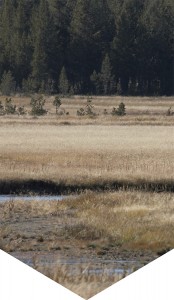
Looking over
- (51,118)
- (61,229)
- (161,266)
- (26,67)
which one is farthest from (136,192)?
(51,118)

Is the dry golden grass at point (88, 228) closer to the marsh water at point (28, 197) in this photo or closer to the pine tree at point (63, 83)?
the marsh water at point (28, 197)

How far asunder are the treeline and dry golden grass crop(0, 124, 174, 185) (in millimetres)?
2251

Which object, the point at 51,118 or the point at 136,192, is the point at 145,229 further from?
the point at 51,118

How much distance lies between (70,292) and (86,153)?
80.4ft

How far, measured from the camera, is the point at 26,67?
22.6 meters

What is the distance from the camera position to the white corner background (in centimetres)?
1203

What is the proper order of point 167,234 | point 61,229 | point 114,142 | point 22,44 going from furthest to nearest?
1. point 114,142
2. point 22,44
3. point 61,229
4. point 167,234

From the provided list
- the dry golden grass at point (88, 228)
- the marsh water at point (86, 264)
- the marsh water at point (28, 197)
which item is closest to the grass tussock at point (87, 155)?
the marsh water at point (28, 197)

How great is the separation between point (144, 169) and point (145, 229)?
40.5 feet

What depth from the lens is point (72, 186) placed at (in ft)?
89.4

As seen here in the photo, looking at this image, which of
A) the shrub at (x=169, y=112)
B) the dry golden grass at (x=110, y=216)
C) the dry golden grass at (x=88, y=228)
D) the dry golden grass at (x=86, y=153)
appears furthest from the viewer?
the shrub at (x=169, y=112)

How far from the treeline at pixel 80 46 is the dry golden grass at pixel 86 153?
2251 mm

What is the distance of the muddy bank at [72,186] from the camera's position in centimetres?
2648

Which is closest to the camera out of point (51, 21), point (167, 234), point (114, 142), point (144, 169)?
point (167, 234)
